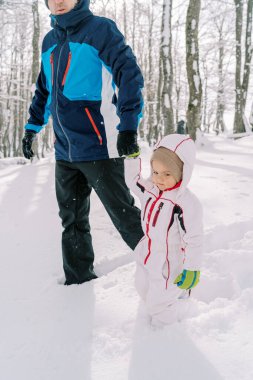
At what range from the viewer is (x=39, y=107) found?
2.63 metres

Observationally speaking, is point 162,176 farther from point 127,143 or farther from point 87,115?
point 87,115

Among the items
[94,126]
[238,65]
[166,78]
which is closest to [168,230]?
[94,126]

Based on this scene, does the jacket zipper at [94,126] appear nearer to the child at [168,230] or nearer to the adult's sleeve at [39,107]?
the child at [168,230]

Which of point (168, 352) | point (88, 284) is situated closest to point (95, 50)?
point (88, 284)

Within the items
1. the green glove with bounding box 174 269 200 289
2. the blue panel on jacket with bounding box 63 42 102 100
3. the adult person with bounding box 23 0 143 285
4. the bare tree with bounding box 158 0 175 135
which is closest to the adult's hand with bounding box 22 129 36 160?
the adult person with bounding box 23 0 143 285

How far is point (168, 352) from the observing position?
5.37 feet

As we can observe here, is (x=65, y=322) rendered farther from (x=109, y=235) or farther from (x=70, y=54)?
(x=70, y=54)

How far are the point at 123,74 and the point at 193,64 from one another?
Result: 7614 mm

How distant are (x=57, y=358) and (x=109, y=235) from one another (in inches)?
66.0

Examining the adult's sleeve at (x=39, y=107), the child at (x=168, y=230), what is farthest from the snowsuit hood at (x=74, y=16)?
the child at (x=168, y=230)

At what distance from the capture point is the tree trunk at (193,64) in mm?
8617

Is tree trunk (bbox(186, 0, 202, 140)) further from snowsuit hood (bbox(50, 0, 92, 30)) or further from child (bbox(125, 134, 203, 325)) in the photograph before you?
child (bbox(125, 134, 203, 325))

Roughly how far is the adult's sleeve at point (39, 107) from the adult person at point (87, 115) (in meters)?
0.08

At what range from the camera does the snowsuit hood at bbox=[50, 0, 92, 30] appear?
82.0 inches
